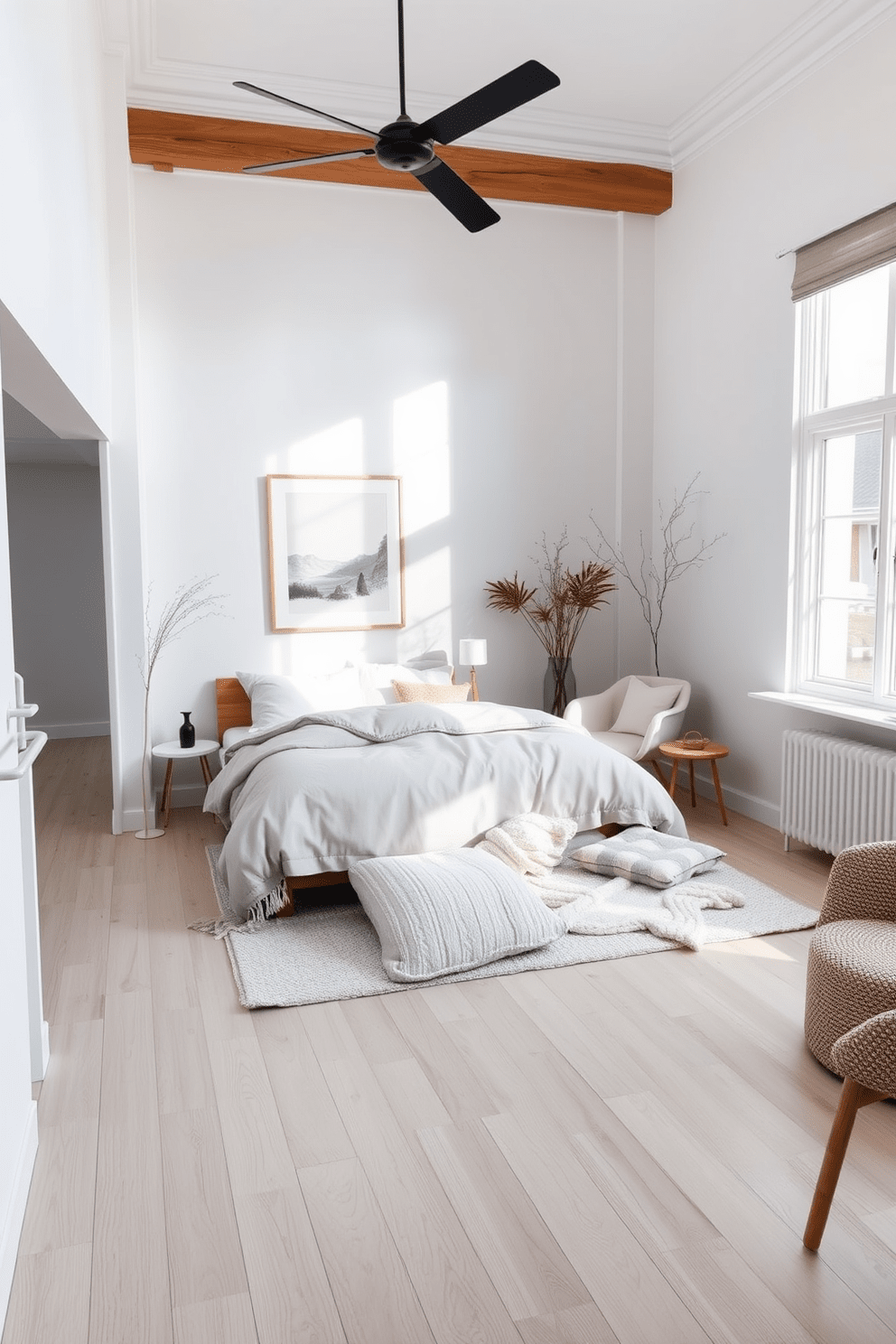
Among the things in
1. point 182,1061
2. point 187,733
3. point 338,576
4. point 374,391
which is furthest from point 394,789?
point 374,391

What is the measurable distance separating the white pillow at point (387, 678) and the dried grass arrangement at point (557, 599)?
2.04 ft

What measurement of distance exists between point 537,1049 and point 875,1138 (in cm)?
86

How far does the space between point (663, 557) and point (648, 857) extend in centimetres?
250

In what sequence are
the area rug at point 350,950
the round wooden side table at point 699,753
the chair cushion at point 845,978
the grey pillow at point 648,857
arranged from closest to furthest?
the chair cushion at point 845,978
the area rug at point 350,950
the grey pillow at point 648,857
the round wooden side table at point 699,753

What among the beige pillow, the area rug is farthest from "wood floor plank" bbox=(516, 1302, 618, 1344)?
the beige pillow

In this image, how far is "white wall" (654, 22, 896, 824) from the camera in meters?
4.23

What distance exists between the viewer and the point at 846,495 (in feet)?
14.5

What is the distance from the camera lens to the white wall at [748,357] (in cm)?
423

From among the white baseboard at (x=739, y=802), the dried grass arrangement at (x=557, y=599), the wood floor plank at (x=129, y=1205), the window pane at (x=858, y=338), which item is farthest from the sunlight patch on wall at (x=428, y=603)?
the wood floor plank at (x=129, y=1205)

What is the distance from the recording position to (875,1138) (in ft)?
7.48

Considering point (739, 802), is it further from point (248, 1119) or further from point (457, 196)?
point (248, 1119)

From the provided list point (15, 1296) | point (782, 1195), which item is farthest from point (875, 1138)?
point (15, 1296)

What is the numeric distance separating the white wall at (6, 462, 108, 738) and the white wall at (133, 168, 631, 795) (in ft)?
7.78

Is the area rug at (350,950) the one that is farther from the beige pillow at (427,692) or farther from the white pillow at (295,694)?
the beige pillow at (427,692)
